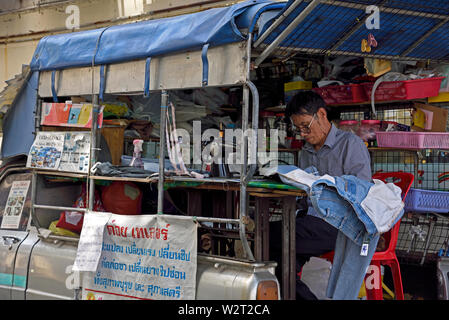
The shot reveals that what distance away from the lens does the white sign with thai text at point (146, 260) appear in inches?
131

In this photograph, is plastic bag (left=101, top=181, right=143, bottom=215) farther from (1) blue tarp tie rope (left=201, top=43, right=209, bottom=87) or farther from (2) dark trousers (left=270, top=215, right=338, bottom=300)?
(1) blue tarp tie rope (left=201, top=43, right=209, bottom=87)

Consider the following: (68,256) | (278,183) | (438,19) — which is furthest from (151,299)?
(438,19)

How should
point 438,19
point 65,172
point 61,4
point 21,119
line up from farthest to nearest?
point 61,4
point 21,119
point 65,172
point 438,19

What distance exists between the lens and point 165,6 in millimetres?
9305

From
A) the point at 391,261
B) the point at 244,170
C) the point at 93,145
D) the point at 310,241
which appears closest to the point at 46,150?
the point at 93,145

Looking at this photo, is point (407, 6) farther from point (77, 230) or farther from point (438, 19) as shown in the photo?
point (77, 230)

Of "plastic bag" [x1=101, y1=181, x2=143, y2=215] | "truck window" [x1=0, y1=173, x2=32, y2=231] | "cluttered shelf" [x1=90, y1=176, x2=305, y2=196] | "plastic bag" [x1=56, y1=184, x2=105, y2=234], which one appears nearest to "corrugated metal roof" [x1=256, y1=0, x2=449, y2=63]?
"cluttered shelf" [x1=90, y1=176, x2=305, y2=196]

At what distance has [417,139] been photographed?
175 inches

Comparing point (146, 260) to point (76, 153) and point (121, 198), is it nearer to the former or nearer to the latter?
point (121, 198)

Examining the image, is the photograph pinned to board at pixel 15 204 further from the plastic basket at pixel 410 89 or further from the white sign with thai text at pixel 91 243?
the plastic basket at pixel 410 89

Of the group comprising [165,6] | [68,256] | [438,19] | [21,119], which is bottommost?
[68,256]

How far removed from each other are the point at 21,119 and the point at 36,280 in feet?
5.16

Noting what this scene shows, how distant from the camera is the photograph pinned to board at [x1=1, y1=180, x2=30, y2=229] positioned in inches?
179

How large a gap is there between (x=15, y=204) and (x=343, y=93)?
3.50 m
